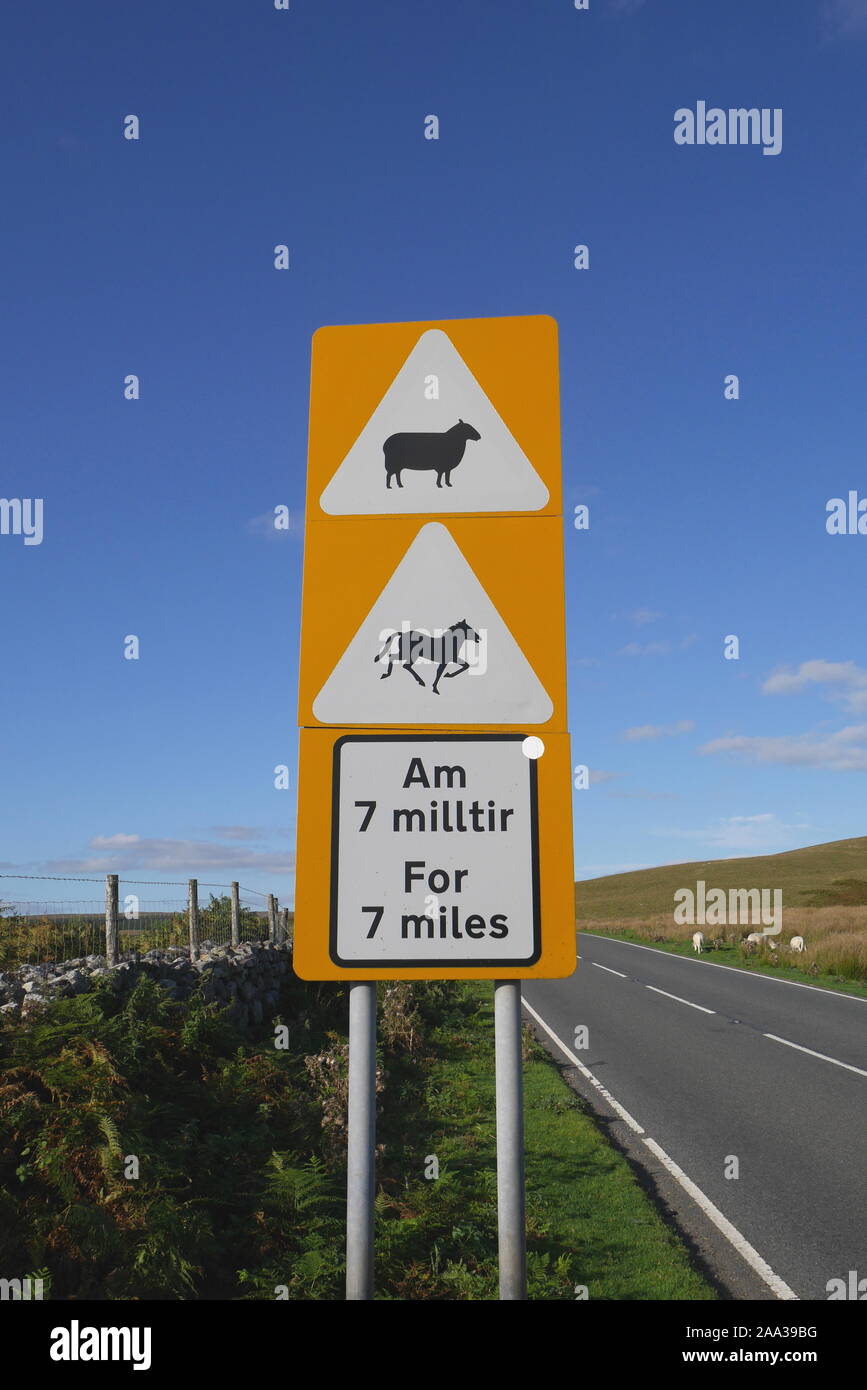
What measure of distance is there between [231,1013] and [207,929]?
255 inches

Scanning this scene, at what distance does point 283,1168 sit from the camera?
695cm

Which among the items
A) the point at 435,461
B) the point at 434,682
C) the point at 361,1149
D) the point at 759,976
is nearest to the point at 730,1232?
the point at 361,1149

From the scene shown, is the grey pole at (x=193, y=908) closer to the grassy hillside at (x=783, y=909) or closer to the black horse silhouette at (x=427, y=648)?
the black horse silhouette at (x=427, y=648)

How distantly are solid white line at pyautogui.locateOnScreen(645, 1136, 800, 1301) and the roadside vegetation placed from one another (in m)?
0.47

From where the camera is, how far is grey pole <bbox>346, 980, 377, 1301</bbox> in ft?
6.35

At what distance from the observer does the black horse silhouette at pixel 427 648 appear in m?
2.36

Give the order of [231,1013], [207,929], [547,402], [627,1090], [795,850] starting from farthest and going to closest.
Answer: [795,850] < [207,929] < [627,1090] < [231,1013] < [547,402]

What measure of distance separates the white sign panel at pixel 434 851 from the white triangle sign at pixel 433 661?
0.24 feet

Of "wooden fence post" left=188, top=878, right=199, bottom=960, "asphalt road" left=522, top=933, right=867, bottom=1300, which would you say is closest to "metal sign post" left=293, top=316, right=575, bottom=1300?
"asphalt road" left=522, top=933, right=867, bottom=1300

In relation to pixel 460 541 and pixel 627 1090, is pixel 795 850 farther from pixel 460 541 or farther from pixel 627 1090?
pixel 460 541

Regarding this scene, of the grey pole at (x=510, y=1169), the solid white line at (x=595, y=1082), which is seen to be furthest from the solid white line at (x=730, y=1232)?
the grey pole at (x=510, y=1169)
